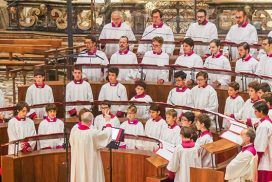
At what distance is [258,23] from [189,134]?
30.5ft

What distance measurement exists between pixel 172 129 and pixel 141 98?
1.60 m

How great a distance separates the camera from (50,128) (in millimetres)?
14133

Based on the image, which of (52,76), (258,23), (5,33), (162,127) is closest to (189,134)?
(162,127)

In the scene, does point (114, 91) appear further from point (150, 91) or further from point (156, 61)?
point (156, 61)

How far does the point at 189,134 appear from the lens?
37.9 feet

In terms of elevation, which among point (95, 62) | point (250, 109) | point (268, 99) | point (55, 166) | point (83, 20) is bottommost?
point (55, 166)

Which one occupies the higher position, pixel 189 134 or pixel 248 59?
pixel 248 59

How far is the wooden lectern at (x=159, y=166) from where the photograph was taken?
1174cm

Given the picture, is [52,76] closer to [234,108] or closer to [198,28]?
[198,28]

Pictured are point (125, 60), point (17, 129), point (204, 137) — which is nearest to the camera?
point (204, 137)

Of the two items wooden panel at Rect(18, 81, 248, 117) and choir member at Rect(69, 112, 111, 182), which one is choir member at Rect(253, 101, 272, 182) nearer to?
choir member at Rect(69, 112, 111, 182)

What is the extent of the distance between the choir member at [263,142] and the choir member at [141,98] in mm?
3048

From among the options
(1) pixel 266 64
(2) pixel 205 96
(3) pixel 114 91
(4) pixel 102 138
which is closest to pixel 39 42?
(3) pixel 114 91

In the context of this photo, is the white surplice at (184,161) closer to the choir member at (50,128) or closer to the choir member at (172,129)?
the choir member at (172,129)
